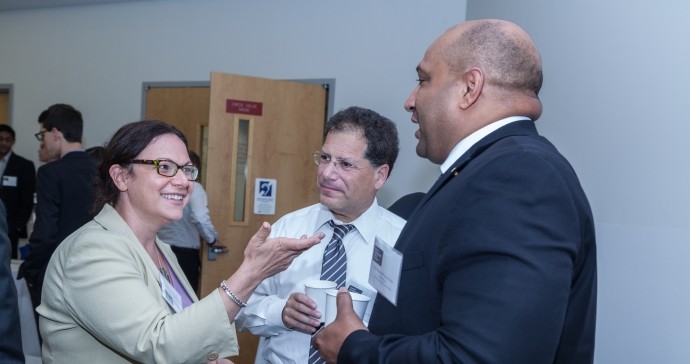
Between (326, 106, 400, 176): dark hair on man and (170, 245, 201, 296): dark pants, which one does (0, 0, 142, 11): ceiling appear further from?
(326, 106, 400, 176): dark hair on man

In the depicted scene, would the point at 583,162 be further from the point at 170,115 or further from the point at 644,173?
the point at 170,115

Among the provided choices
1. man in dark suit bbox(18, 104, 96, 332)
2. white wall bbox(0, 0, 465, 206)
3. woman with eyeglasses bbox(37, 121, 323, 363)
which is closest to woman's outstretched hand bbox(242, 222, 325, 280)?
woman with eyeglasses bbox(37, 121, 323, 363)

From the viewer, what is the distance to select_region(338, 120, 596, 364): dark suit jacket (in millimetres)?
900

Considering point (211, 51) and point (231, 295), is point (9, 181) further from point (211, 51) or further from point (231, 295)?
point (231, 295)

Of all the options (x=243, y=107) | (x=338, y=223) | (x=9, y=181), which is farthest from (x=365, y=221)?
(x=9, y=181)

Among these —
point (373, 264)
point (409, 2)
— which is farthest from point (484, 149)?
point (409, 2)

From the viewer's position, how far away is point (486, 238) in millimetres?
925

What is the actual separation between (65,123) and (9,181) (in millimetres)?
2604

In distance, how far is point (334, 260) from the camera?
6.37 ft

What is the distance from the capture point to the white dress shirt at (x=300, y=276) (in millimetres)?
1866

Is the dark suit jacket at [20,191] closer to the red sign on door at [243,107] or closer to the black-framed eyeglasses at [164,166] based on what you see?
the red sign on door at [243,107]

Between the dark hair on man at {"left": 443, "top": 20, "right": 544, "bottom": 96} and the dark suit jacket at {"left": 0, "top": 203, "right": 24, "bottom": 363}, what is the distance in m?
0.86

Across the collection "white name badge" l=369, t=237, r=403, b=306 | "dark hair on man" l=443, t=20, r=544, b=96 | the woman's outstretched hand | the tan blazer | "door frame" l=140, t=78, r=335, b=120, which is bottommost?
the tan blazer

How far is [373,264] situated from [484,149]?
1.16 ft
